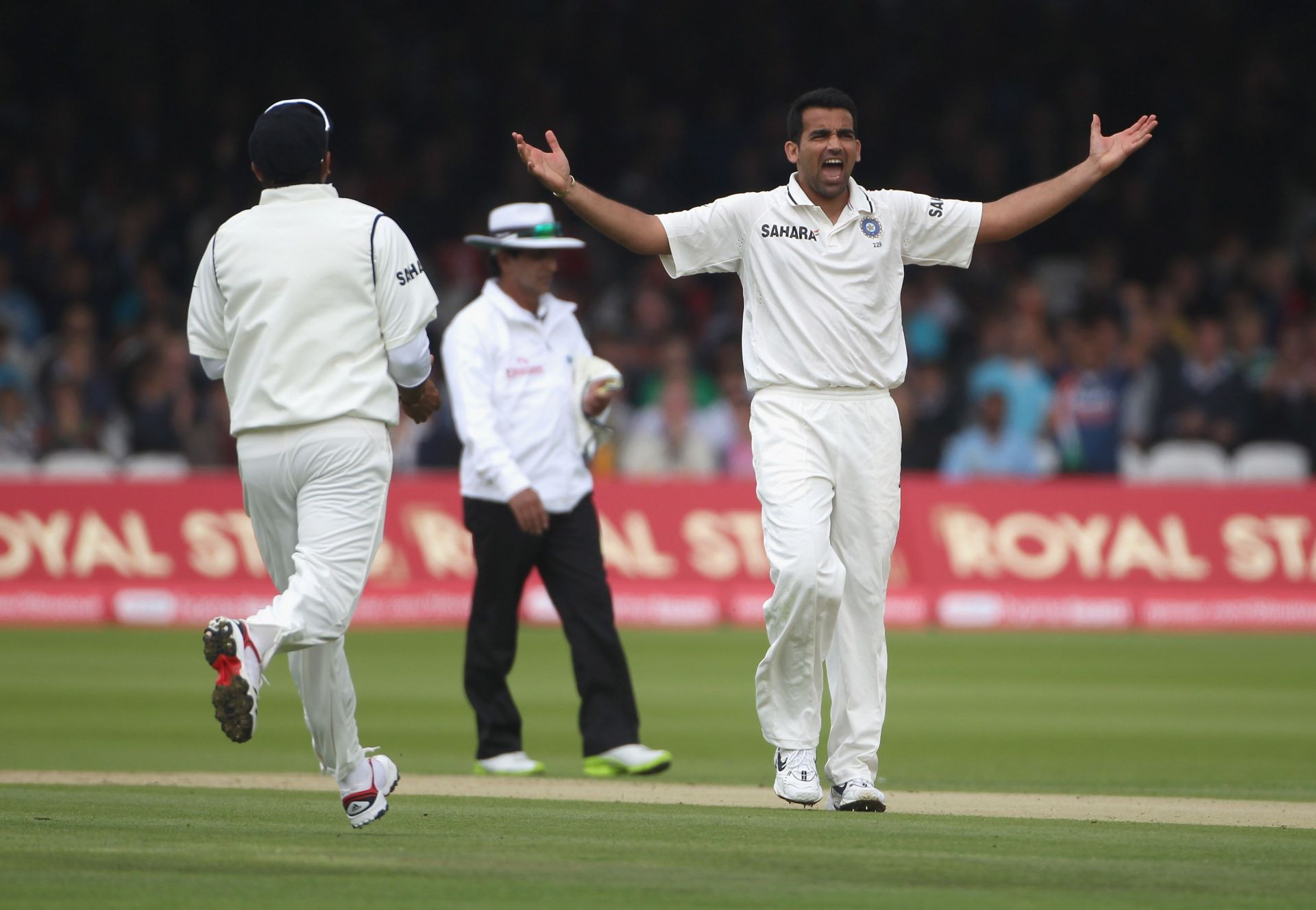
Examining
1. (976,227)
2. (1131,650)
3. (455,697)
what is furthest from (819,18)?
(976,227)

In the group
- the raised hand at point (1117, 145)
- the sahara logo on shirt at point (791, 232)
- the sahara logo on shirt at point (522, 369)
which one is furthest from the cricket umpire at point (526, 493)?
the raised hand at point (1117, 145)

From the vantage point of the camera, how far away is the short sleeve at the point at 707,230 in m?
7.70

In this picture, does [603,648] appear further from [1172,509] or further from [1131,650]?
[1172,509]

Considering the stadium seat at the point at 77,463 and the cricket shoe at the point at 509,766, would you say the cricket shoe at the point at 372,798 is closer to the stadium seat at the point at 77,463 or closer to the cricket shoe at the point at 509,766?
the cricket shoe at the point at 509,766

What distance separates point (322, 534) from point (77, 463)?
12.6 m

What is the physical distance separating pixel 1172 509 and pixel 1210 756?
22.9 feet

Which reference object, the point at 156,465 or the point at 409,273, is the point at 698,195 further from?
the point at 409,273

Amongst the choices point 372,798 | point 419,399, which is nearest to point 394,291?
point 419,399

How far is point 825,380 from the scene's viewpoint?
295 inches

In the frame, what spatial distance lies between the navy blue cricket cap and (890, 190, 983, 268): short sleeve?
234 cm

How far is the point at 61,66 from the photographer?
2241cm

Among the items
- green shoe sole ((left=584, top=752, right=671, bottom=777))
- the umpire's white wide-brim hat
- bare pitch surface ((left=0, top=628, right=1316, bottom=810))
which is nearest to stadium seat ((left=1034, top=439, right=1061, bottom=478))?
bare pitch surface ((left=0, top=628, right=1316, bottom=810))

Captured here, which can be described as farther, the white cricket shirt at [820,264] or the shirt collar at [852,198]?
the shirt collar at [852,198]

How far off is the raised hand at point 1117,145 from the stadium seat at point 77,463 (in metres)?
12.2
